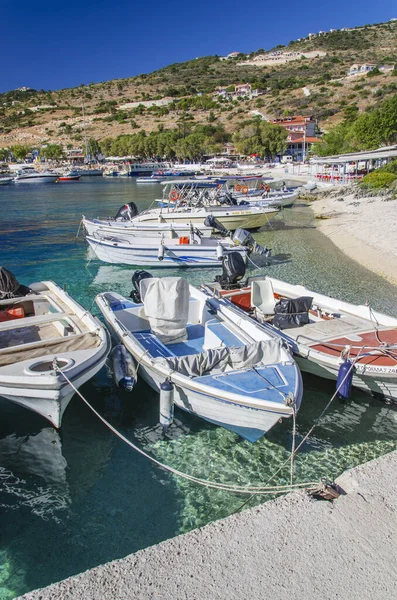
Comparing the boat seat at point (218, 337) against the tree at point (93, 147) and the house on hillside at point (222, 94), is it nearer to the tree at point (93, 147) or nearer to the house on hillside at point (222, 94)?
the tree at point (93, 147)

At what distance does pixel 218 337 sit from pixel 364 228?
17.8 metres

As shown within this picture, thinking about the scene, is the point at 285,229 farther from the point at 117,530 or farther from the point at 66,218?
the point at 117,530

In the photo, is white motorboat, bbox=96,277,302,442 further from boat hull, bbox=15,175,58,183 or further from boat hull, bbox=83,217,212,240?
boat hull, bbox=15,175,58,183

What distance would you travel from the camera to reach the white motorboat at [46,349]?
668 centimetres

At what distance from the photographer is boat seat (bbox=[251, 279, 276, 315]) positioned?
435 inches

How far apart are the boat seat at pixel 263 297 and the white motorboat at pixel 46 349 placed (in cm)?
407

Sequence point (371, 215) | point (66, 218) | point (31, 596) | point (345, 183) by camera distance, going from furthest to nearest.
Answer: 1. point (345, 183)
2. point (66, 218)
3. point (371, 215)
4. point (31, 596)

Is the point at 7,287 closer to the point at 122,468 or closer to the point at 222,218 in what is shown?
the point at 122,468

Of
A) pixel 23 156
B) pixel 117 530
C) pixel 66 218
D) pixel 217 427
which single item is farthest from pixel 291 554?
pixel 23 156

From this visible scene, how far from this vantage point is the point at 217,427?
7680 millimetres

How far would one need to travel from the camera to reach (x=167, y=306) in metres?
9.16

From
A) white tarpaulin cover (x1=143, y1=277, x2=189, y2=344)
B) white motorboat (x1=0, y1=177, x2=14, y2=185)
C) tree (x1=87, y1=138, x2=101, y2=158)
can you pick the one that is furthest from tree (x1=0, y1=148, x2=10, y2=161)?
white tarpaulin cover (x1=143, y1=277, x2=189, y2=344)

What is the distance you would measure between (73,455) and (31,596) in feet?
10.0

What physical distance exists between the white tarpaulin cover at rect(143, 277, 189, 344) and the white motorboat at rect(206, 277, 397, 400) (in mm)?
1724
